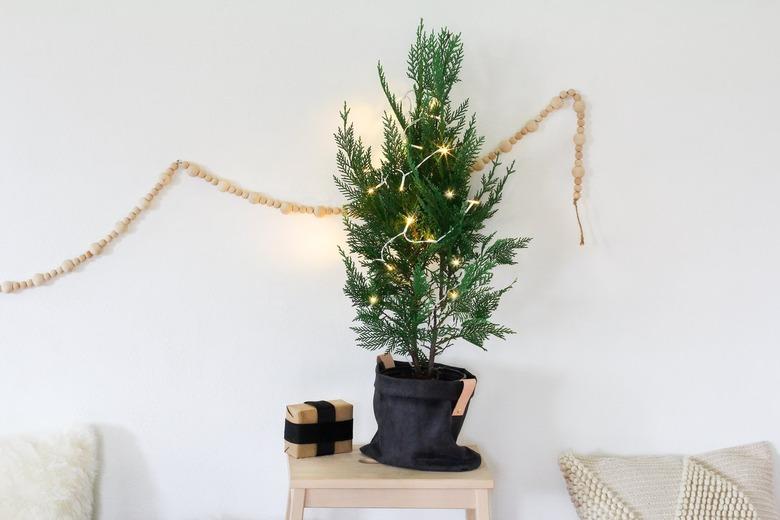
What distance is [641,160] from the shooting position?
168 cm

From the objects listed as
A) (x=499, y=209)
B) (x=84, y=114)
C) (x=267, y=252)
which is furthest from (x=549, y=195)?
(x=84, y=114)

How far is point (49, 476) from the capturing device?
1.44 m

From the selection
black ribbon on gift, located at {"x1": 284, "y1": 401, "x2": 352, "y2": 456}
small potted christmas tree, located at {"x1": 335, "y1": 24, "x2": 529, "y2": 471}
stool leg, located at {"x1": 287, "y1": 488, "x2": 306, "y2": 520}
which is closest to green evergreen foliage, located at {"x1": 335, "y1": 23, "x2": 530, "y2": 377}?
small potted christmas tree, located at {"x1": 335, "y1": 24, "x2": 529, "y2": 471}

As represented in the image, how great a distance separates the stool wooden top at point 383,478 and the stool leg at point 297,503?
1 centimetres

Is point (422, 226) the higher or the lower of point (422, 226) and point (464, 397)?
the higher

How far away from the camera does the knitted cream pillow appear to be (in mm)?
1541

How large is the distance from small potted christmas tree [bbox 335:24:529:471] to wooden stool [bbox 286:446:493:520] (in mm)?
37

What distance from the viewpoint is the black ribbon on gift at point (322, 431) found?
1.43 meters

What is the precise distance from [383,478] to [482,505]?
19 cm

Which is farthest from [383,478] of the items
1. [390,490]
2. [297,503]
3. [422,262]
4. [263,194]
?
[263,194]

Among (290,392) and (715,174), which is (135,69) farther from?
(715,174)

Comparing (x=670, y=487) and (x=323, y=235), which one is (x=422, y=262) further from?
(x=670, y=487)

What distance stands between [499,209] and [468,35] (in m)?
0.40

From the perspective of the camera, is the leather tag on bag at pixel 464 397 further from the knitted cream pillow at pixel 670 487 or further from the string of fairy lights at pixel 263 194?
the knitted cream pillow at pixel 670 487
